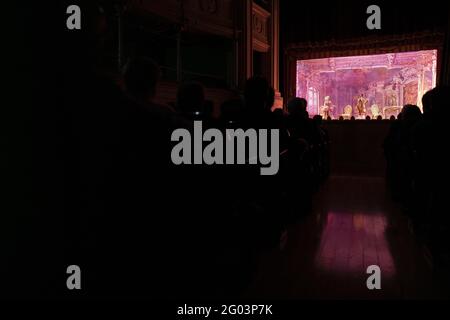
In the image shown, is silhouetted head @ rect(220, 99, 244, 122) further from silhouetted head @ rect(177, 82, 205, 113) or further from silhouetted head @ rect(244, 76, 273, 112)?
silhouetted head @ rect(177, 82, 205, 113)

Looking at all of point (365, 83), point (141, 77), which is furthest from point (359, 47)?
point (141, 77)

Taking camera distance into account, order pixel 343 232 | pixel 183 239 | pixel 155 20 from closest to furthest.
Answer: pixel 183 239, pixel 343 232, pixel 155 20

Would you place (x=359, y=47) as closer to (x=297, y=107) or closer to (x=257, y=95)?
(x=297, y=107)

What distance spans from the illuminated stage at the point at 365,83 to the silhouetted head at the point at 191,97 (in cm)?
708

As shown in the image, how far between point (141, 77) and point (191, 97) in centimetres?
49

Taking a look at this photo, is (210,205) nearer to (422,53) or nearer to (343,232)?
(343,232)

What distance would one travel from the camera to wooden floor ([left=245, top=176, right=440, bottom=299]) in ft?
5.98

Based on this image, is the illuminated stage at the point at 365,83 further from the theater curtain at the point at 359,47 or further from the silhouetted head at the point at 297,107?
the silhouetted head at the point at 297,107

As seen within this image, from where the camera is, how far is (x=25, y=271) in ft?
2.93

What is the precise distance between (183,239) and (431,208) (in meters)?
1.51

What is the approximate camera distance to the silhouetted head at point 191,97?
1837 mm

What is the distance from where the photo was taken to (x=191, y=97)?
184 cm

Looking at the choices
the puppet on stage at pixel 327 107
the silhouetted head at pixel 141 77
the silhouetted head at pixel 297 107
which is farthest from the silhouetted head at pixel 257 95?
the puppet on stage at pixel 327 107
